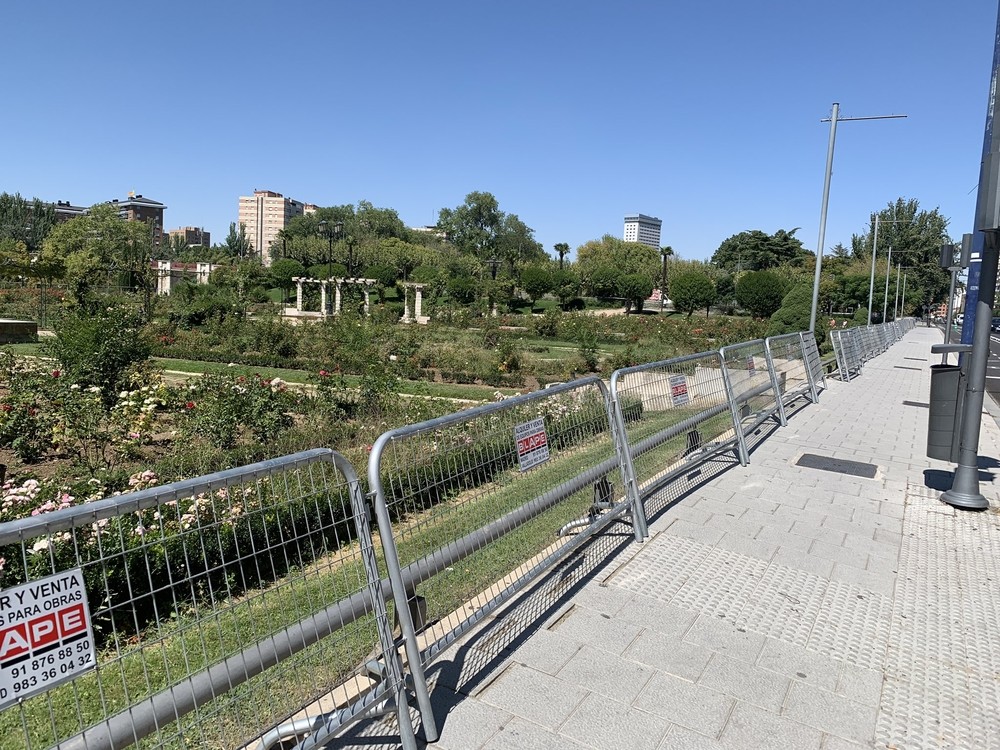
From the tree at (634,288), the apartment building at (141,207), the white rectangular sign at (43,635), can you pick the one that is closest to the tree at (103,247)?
the white rectangular sign at (43,635)

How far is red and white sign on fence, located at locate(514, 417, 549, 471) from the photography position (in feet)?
11.9

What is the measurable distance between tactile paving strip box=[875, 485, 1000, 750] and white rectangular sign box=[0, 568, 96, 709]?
9.37 feet

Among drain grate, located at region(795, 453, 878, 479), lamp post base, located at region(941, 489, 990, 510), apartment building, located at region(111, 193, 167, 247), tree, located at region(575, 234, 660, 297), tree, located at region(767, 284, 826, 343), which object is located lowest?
drain grate, located at region(795, 453, 878, 479)

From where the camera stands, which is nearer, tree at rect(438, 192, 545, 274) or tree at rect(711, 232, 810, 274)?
tree at rect(711, 232, 810, 274)

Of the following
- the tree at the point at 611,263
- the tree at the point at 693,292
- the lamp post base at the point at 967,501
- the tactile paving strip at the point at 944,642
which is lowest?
the tactile paving strip at the point at 944,642

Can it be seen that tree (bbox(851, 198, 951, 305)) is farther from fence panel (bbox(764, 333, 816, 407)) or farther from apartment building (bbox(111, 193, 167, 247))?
apartment building (bbox(111, 193, 167, 247))

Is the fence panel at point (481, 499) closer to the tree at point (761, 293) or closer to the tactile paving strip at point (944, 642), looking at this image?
the tactile paving strip at point (944, 642)

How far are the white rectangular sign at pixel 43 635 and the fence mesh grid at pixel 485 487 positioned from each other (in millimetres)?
1074

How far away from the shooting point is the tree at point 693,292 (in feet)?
169

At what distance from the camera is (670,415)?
6.16 m

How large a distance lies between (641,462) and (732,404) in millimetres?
2261

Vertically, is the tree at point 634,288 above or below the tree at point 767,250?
below

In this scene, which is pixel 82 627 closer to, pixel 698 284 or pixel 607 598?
pixel 607 598

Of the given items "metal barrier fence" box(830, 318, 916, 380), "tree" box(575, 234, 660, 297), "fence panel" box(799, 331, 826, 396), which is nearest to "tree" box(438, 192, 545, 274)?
"tree" box(575, 234, 660, 297)
